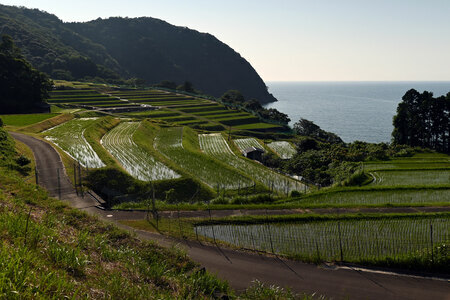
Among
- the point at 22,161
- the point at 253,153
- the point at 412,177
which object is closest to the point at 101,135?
the point at 22,161

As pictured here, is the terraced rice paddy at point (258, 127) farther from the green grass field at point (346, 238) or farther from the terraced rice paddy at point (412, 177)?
the green grass field at point (346, 238)

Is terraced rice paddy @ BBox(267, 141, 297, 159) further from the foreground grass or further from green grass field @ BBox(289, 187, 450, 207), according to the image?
the foreground grass

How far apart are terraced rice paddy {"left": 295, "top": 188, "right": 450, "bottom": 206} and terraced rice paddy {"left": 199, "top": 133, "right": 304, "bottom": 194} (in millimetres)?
4158

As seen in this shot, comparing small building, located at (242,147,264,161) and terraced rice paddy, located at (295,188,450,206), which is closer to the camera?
terraced rice paddy, located at (295,188,450,206)

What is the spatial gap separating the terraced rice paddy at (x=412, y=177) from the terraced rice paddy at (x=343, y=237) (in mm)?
13994

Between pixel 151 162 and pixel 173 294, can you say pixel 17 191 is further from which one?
pixel 151 162

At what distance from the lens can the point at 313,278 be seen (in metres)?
14.1

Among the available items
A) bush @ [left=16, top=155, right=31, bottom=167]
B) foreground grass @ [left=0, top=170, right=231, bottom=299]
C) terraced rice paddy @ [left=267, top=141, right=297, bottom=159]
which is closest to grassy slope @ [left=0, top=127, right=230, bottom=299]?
foreground grass @ [left=0, top=170, right=231, bottom=299]

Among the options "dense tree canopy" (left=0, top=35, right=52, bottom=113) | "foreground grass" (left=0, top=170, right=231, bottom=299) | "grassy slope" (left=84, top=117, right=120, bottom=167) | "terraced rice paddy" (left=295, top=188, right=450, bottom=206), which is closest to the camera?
"foreground grass" (left=0, top=170, right=231, bottom=299)

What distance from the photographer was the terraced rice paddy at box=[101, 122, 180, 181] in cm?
3353

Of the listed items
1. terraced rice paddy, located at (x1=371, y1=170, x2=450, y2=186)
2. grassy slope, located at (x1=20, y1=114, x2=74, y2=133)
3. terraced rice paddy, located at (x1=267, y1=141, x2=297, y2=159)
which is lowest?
terraced rice paddy, located at (x1=267, y1=141, x2=297, y2=159)

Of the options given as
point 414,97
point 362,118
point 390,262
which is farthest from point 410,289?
point 362,118

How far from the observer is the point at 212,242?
17.6m

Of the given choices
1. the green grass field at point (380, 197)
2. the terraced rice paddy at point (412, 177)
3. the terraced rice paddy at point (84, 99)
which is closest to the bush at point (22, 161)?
the green grass field at point (380, 197)
